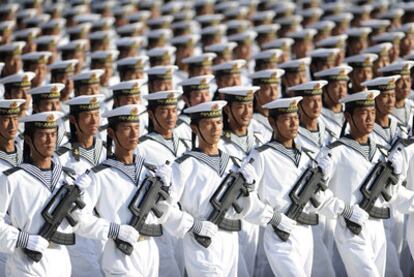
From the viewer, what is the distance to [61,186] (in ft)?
33.9

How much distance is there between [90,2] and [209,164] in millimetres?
12656

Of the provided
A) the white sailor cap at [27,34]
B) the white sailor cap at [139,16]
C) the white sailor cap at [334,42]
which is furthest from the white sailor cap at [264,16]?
the white sailor cap at [27,34]

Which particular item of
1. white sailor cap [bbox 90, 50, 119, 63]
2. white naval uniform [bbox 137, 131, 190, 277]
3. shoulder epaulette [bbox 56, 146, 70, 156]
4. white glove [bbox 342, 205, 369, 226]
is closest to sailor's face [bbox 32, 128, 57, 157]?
shoulder epaulette [bbox 56, 146, 70, 156]

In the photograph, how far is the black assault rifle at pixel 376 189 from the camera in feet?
38.1

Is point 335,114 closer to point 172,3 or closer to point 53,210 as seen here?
point 53,210

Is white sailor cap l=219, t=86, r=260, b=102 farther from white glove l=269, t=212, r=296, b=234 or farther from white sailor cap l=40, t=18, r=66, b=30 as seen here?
white sailor cap l=40, t=18, r=66, b=30

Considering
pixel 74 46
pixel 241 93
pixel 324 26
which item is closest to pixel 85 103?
pixel 241 93

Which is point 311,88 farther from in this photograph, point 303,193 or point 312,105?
point 303,193

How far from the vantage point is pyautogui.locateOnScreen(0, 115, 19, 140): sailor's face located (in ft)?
38.2

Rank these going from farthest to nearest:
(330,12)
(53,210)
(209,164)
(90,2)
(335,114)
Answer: (90,2)
(330,12)
(335,114)
(209,164)
(53,210)

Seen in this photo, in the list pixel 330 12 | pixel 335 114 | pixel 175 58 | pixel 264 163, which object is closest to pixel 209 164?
pixel 264 163

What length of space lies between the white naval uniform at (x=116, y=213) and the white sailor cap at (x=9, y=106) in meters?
1.21

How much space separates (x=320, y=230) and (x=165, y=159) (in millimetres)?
1761

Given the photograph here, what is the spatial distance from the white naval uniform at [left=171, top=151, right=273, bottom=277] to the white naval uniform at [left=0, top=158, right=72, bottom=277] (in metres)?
1.21
